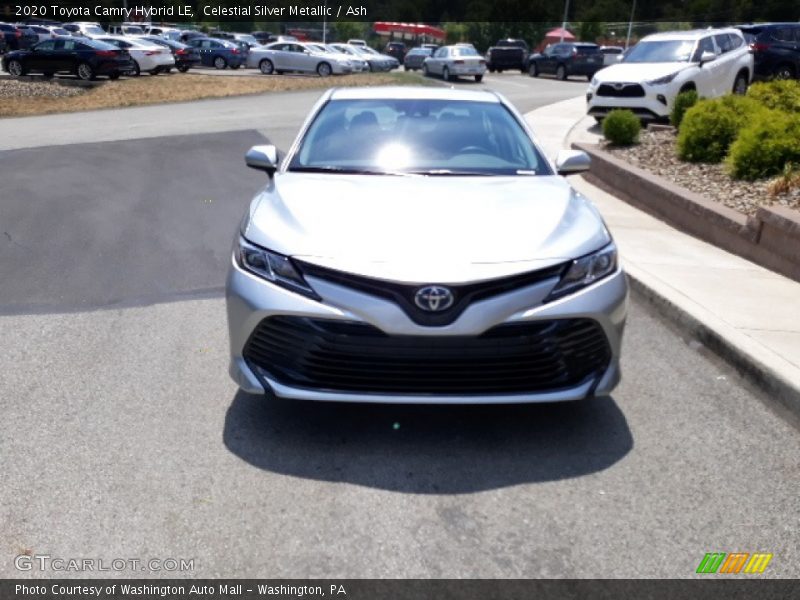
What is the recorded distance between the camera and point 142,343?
553 centimetres

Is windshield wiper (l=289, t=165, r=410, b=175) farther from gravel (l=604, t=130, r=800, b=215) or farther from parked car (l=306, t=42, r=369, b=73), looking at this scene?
parked car (l=306, t=42, r=369, b=73)

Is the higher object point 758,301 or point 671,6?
point 758,301

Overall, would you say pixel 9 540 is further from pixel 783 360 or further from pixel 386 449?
pixel 783 360

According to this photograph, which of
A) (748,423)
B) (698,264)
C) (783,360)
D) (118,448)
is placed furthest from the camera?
(698,264)

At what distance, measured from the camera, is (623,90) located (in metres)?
15.5

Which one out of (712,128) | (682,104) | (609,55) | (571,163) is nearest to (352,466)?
(571,163)

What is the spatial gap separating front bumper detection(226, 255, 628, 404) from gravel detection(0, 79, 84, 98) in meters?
23.7

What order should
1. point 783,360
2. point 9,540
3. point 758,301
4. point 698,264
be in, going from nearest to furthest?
point 9,540 < point 783,360 < point 758,301 < point 698,264

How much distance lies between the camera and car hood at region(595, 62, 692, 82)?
1554 cm

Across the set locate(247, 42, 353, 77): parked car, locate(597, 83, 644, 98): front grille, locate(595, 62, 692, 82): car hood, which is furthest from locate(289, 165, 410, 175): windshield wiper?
locate(247, 42, 353, 77): parked car

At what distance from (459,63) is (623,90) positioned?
21.0 meters

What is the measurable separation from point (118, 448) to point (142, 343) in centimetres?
154

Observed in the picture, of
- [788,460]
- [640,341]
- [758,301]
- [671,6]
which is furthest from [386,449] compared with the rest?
[671,6]
